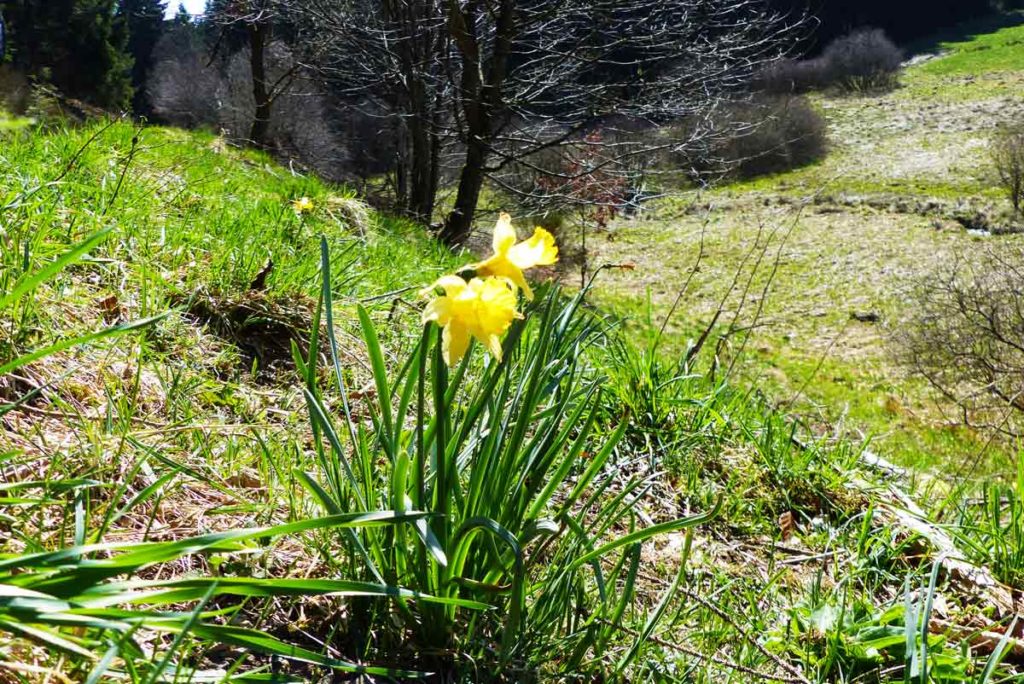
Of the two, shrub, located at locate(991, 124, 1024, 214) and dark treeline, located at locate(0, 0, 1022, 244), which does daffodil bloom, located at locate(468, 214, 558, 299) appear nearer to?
dark treeline, located at locate(0, 0, 1022, 244)

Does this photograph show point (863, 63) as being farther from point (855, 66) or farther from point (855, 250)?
point (855, 250)

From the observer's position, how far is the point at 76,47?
27.3m

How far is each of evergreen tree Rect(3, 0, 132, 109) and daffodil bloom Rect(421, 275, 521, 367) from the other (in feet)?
94.0

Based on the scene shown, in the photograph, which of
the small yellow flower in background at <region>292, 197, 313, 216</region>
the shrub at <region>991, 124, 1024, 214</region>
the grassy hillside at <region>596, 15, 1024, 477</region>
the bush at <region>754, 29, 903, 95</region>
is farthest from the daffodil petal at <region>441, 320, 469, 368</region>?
the bush at <region>754, 29, 903, 95</region>

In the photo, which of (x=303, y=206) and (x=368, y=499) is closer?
(x=368, y=499)

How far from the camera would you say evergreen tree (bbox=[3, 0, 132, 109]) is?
2512 centimetres

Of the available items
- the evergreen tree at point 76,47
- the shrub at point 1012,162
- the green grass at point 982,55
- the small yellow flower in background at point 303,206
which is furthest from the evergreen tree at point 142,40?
the green grass at point 982,55

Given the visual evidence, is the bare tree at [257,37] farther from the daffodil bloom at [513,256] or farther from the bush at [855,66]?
the bush at [855,66]

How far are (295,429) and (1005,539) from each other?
1.80 meters

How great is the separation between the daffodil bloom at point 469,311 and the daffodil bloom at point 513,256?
1.9 inches

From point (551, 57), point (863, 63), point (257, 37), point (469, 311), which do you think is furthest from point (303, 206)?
point (863, 63)

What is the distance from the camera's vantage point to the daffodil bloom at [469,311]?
85cm

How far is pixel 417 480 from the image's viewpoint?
1.03 meters

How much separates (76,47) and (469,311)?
109 feet
